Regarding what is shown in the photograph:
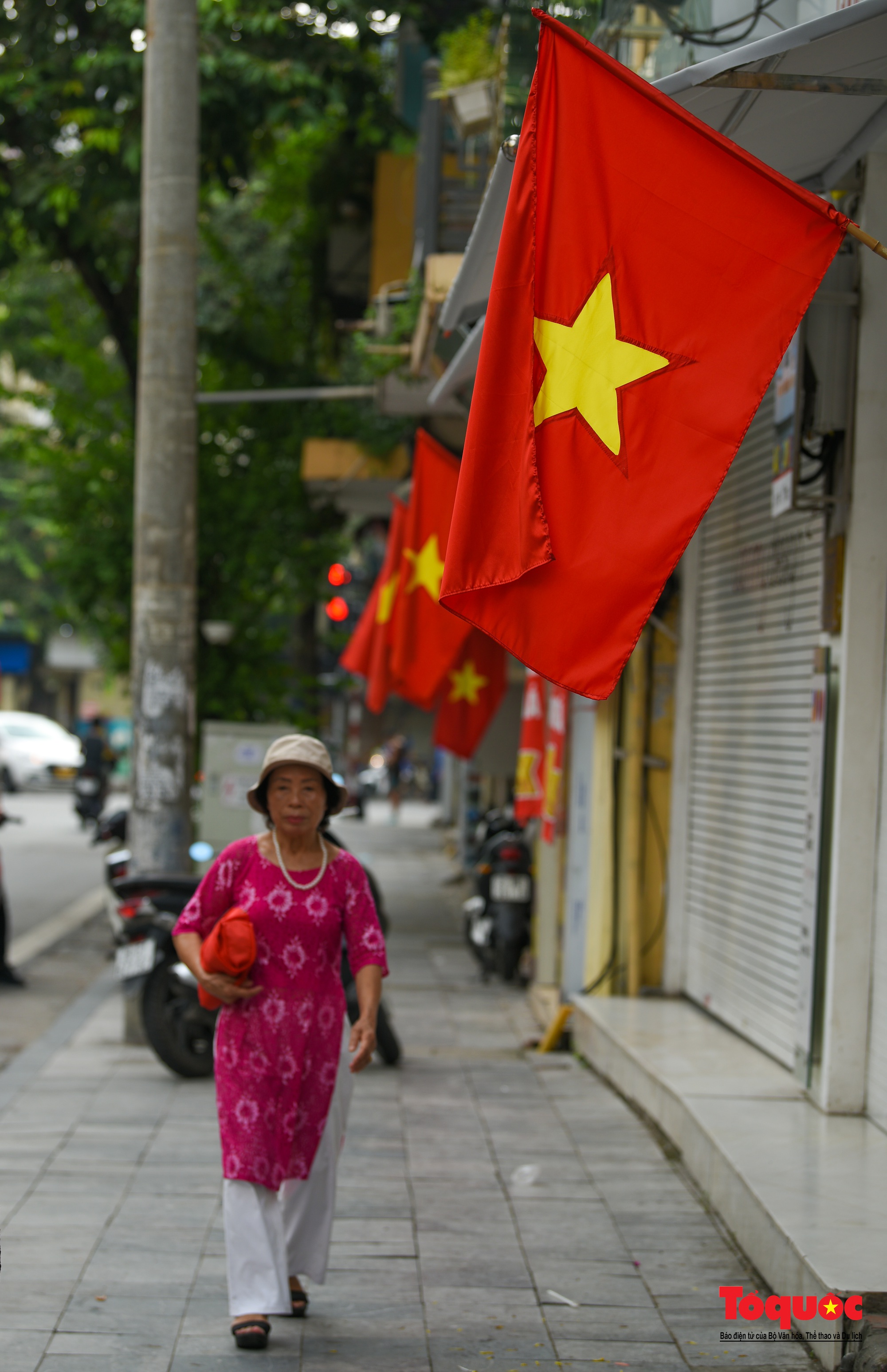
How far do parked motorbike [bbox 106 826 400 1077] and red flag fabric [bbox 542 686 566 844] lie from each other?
2.18m

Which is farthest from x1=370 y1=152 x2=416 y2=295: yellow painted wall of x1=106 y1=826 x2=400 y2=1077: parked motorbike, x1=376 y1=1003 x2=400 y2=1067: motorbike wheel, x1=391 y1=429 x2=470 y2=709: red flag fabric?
x1=376 y1=1003 x2=400 y2=1067: motorbike wheel

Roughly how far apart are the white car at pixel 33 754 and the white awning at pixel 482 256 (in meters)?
30.1

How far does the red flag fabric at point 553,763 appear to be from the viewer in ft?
31.5

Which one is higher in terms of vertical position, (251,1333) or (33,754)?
(33,754)

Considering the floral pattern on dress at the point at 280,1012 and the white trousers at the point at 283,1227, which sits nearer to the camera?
the white trousers at the point at 283,1227

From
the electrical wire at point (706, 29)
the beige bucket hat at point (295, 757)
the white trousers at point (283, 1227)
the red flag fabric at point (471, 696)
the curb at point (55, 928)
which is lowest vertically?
Answer: the curb at point (55, 928)

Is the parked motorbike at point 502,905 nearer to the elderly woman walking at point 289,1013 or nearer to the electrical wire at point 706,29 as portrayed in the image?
the electrical wire at point 706,29

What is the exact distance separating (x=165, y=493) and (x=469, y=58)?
3552 mm

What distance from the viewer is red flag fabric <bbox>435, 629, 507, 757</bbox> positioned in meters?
11.3

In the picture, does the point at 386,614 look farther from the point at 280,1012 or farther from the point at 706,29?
the point at 280,1012

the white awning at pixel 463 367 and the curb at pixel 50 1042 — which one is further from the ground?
the white awning at pixel 463 367

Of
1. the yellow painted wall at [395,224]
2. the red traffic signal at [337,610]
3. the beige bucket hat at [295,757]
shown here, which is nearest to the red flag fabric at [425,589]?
the yellow painted wall at [395,224]

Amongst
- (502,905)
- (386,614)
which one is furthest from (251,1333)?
(502,905)

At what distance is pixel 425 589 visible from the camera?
9.80 metres
